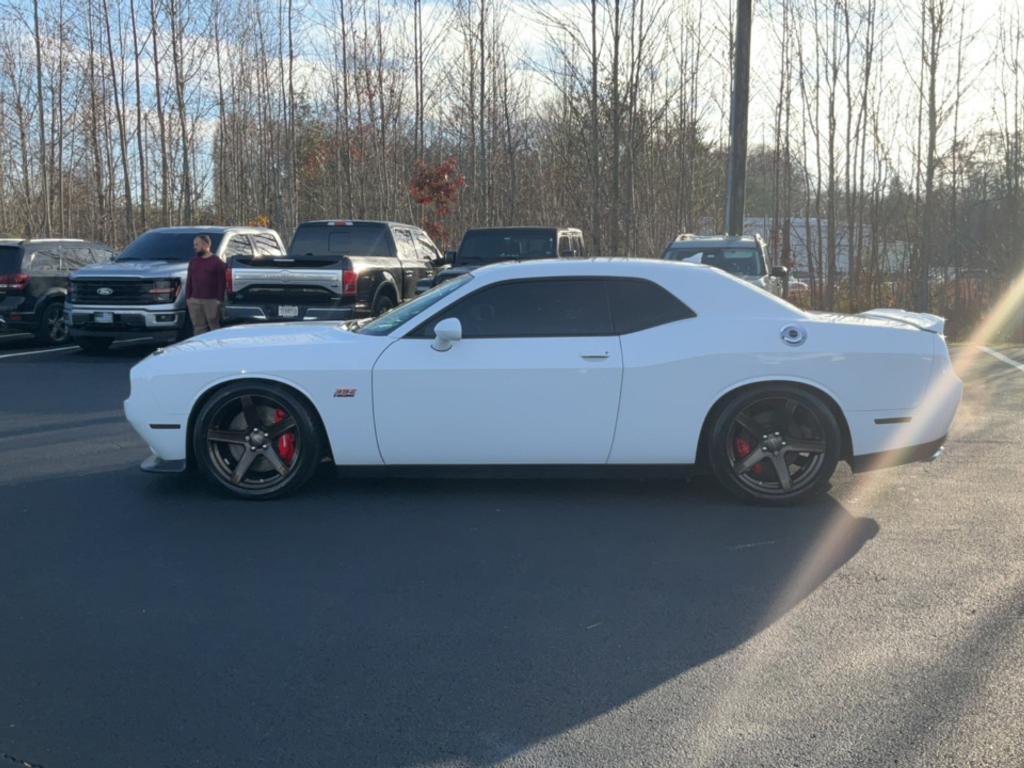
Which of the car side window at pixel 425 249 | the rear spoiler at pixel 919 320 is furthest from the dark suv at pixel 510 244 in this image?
the rear spoiler at pixel 919 320

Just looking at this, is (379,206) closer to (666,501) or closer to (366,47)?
(366,47)

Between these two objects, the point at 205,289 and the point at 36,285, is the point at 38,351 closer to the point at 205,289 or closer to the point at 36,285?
the point at 36,285

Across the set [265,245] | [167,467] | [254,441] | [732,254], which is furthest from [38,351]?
[254,441]

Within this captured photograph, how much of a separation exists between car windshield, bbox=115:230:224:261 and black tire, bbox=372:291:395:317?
3.08m

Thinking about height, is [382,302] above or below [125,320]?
above

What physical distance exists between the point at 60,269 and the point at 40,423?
25.9 feet

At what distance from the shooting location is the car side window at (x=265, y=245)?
16750mm

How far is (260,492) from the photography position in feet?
20.9

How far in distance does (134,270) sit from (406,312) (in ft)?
30.9

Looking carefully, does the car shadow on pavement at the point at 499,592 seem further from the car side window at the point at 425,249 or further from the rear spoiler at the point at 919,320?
the car side window at the point at 425,249

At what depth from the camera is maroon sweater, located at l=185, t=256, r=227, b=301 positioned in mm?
13227

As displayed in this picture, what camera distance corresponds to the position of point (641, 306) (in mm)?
6309

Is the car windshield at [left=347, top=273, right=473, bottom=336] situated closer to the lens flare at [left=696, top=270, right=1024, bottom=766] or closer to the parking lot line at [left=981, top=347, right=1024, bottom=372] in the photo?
the lens flare at [left=696, top=270, right=1024, bottom=766]

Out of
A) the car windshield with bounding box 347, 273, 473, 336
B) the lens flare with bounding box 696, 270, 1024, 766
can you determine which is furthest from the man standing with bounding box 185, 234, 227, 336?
the lens flare with bounding box 696, 270, 1024, 766
